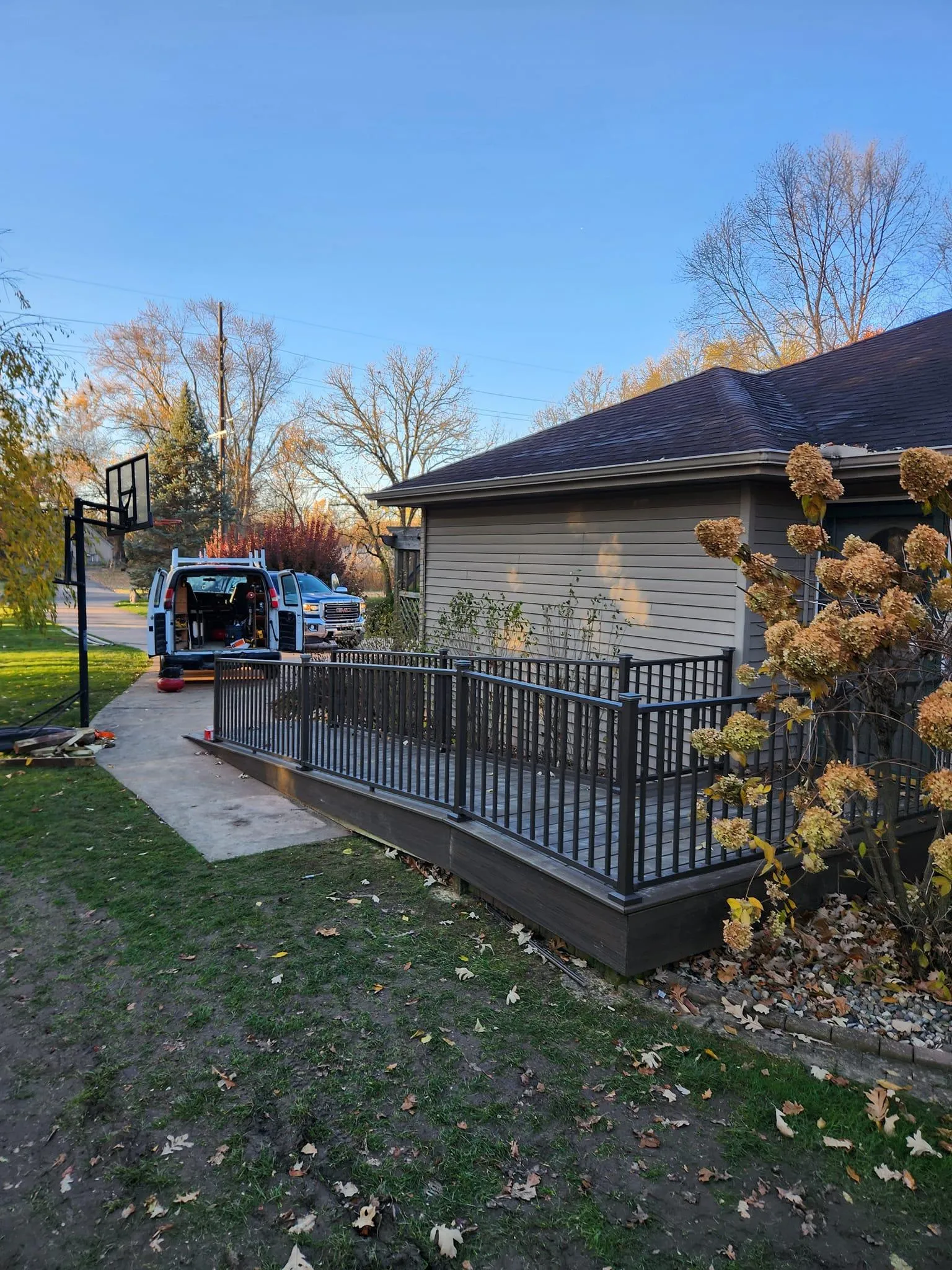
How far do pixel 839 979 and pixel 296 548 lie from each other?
70.8 feet

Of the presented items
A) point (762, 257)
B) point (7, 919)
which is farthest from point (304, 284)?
point (7, 919)

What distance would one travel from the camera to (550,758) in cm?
413

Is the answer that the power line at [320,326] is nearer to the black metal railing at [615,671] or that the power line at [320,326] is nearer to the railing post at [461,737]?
the black metal railing at [615,671]

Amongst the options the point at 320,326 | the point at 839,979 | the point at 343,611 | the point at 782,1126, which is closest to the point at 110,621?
the point at 343,611

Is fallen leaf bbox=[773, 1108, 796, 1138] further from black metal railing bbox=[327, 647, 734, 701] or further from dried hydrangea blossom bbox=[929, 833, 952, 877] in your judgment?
black metal railing bbox=[327, 647, 734, 701]

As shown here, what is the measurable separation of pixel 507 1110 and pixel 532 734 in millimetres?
1810

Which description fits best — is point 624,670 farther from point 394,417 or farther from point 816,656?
point 394,417

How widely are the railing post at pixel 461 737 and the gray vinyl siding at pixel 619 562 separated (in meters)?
2.61

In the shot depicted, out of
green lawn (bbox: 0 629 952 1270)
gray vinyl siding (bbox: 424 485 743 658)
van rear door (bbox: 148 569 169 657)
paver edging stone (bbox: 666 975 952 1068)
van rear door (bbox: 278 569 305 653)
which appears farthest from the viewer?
van rear door (bbox: 278 569 305 653)

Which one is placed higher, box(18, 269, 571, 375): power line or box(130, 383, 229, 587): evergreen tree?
box(18, 269, 571, 375): power line

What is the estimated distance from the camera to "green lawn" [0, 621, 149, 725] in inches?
423

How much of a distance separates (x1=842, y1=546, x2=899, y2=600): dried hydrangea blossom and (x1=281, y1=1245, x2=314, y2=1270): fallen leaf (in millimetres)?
3082

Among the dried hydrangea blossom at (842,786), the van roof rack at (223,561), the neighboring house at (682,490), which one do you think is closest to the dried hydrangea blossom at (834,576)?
the dried hydrangea blossom at (842,786)

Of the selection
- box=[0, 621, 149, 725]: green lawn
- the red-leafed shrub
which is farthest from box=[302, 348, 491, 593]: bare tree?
box=[0, 621, 149, 725]: green lawn
